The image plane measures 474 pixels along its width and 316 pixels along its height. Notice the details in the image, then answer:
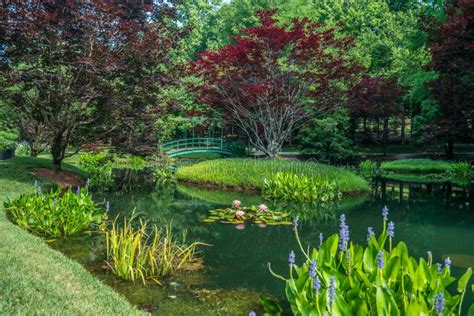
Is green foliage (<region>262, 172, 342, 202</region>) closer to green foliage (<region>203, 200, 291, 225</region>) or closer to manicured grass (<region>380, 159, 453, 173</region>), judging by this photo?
green foliage (<region>203, 200, 291, 225</region>)

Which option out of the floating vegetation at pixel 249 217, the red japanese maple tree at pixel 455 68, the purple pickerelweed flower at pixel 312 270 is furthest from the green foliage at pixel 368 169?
the purple pickerelweed flower at pixel 312 270

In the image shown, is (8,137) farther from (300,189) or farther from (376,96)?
(376,96)

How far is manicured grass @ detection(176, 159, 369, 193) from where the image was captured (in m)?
13.7

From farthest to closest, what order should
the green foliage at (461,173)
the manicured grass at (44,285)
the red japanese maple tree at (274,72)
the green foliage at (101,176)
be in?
the green foliage at (461,173) < the red japanese maple tree at (274,72) < the green foliage at (101,176) < the manicured grass at (44,285)

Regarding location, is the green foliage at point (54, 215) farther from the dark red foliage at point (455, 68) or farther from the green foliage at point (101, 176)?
the dark red foliage at point (455, 68)

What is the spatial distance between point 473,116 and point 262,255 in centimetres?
1042

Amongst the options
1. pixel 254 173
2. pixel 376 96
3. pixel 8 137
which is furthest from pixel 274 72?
pixel 8 137

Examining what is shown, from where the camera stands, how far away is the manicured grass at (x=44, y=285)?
344 cm

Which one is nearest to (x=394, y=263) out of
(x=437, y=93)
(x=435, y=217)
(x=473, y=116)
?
(x=435, y=217)

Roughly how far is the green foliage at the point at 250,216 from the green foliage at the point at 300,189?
2.52 meters

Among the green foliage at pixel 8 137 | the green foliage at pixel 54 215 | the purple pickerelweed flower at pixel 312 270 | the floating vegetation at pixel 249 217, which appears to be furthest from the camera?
the green foliage at pixel 8 137

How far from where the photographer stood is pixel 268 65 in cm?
1645

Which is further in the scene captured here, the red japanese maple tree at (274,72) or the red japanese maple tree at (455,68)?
the red japanese maple tree at (274,72)

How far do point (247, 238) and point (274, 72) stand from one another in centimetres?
1112
